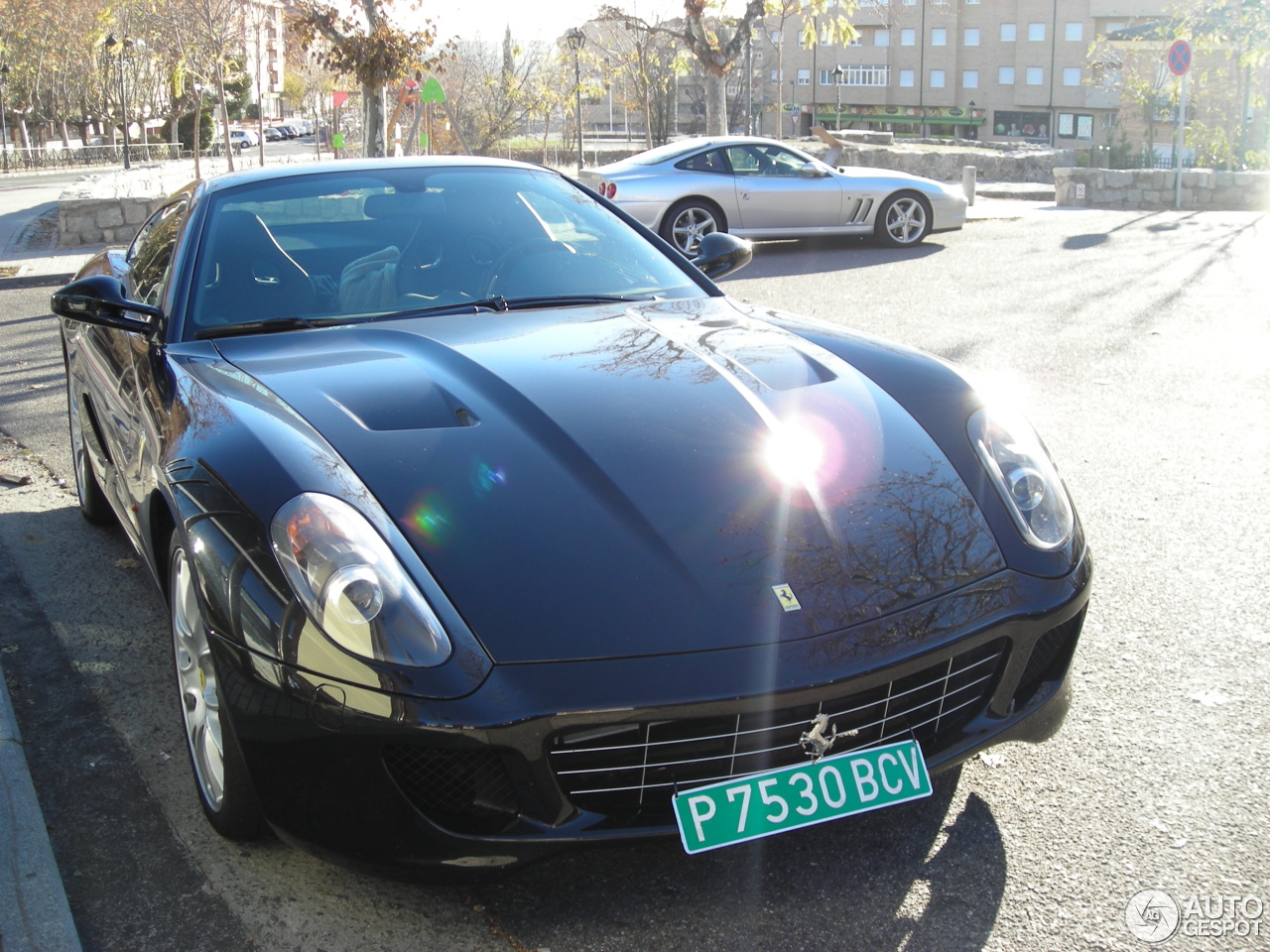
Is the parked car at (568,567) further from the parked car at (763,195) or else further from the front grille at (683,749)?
the parked car at (763,195)

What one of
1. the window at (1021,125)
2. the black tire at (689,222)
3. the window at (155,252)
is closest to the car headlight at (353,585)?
the window at (155,252)

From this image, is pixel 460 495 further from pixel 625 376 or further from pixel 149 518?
pixel 149 518

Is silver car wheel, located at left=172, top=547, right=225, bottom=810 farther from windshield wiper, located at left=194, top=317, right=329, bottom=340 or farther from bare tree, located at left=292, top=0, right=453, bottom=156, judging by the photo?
bare tree, located at left=292, top=0, right=453, bottom=156

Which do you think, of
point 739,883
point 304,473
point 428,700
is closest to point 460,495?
point 304,473

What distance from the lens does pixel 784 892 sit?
218 cm

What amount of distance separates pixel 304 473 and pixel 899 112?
255ft

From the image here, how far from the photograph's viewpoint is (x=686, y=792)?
1.96 meters

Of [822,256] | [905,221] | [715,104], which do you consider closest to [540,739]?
[822,256]

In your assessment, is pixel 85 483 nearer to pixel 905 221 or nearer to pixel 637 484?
pixel 637 484

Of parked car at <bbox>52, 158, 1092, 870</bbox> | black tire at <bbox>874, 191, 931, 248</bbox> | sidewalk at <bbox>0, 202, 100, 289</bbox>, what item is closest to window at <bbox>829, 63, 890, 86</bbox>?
sidewalk at <bbox>0, 202, 100, 289</bbox>

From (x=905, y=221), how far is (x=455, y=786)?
40.9 ft

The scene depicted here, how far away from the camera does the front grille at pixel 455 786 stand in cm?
193

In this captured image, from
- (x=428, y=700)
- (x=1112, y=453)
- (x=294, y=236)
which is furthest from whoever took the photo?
(x=1112, y=453)

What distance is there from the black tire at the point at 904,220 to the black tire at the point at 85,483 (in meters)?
10.5
